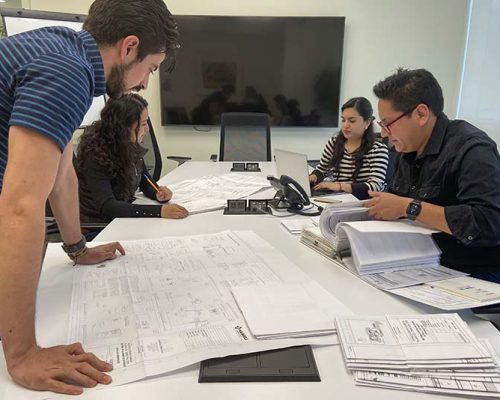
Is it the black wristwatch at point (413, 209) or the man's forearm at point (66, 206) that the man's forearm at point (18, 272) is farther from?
the black wristwatch at point (413, 209)

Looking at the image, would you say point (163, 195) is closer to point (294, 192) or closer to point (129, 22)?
point (294, 192)

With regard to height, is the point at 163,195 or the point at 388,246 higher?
the point at 388,246

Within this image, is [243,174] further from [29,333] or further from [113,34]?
[29,333]

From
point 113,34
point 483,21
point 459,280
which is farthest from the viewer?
point 483,21

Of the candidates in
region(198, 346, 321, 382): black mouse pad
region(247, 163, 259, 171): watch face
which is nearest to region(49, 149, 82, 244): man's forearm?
region(198, 346, 321, 382): black mouse pad

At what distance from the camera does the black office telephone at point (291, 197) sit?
5.45 feet

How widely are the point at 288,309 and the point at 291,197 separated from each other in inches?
35.0

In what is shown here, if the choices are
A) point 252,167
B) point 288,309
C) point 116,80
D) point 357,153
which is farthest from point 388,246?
point 252,167

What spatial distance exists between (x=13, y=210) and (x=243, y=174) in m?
2.00

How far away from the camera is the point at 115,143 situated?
1.78 m

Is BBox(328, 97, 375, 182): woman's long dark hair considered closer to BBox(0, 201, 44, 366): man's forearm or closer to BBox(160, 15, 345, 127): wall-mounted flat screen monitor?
BBox(160, 15, 345, 127): wall-mounted flat screen monitor

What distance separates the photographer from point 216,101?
398 cm

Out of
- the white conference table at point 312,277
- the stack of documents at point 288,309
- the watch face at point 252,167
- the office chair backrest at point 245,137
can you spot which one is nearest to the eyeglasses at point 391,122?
the white conference table at point 312,277

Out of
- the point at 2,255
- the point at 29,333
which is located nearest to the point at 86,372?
the point at 29,333
